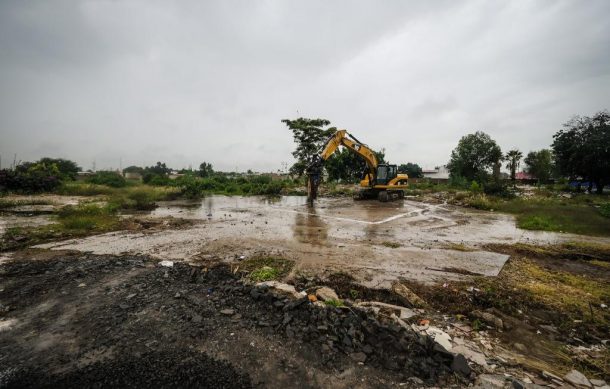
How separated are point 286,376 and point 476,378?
1768 mm

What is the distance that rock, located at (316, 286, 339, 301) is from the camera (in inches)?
143

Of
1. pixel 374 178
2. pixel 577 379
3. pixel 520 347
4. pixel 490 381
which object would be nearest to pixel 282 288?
pixel 490 381

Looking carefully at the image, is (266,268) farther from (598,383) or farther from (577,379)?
(598,383)

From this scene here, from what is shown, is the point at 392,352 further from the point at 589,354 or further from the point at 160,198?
the point at 160,198

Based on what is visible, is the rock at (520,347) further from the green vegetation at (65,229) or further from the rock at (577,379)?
the green vegetation at (65,229)

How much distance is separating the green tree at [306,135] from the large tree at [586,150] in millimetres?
21652

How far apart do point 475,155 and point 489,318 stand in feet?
170

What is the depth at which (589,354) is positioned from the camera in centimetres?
276

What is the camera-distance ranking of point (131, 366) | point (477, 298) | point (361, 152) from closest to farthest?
1. point (131, 366)
2. point (477, 298)
3. point (361, 152)

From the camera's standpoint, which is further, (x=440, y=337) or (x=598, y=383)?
(x=440, y=337)

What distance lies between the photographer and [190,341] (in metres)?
2.97

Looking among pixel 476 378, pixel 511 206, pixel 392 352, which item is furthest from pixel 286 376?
pixel 511 206

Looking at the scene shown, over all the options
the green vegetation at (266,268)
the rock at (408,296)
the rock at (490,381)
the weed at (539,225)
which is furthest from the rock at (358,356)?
the weed at (539,225)

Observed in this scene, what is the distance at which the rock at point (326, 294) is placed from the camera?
143 inches
